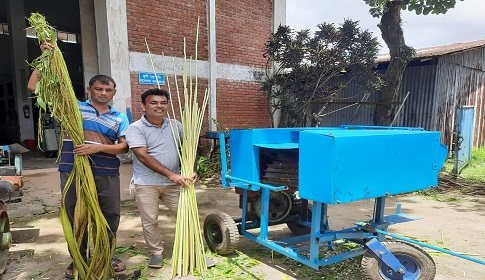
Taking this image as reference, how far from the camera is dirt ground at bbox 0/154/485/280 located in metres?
2.85

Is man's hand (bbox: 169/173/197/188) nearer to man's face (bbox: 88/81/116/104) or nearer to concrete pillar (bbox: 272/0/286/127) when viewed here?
man's face (bbox: 88/81/116/104)

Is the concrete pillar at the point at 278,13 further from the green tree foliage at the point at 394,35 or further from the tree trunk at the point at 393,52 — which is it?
the tree trunk at the point at 393,52

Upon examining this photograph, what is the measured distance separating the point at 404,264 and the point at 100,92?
102 inches

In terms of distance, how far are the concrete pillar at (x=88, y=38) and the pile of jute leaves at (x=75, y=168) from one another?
5.28 meters

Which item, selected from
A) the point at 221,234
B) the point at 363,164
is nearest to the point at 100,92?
the point at 221,234

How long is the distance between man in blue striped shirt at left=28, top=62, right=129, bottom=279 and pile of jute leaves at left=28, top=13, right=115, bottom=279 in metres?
0.10

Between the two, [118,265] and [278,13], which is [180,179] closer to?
[118,265]

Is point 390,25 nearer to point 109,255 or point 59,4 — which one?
point 109,255

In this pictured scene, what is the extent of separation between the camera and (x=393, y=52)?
652 centimetres

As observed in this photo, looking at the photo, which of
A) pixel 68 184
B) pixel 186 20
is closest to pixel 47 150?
pixel 186 20

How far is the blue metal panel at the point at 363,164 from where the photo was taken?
2.08m

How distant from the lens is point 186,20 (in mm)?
7676

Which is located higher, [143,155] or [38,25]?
[38,25]

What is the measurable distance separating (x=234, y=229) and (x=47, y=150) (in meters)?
7.54
